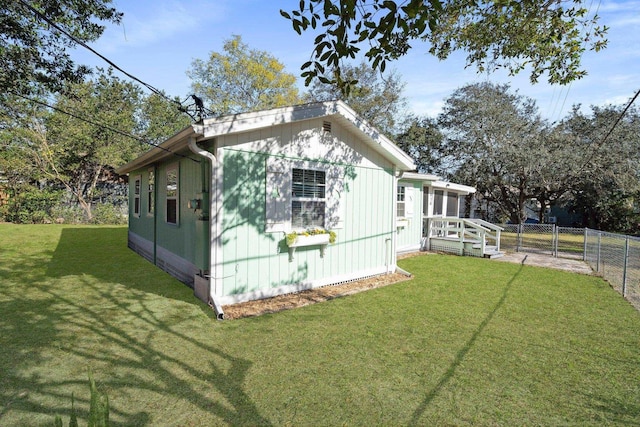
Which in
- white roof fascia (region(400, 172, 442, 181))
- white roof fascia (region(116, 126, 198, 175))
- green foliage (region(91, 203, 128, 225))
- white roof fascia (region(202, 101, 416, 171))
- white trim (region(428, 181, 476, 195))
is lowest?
green foliage (region(91, 203, 128, 225))

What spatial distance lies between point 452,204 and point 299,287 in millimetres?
10134

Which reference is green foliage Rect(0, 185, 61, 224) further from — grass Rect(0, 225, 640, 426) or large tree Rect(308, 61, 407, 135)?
large tree Rect(308, 61, 407, 135)

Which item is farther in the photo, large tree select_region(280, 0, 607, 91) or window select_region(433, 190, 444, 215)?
window select_region(433, 190, 444, 215)

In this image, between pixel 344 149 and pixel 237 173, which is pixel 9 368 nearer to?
pixel 237 173

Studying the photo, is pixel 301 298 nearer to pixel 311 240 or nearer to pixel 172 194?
pixel 311 240

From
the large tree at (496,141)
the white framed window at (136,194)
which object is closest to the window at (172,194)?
the white framed window at (136,194)

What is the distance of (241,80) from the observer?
24500 mm

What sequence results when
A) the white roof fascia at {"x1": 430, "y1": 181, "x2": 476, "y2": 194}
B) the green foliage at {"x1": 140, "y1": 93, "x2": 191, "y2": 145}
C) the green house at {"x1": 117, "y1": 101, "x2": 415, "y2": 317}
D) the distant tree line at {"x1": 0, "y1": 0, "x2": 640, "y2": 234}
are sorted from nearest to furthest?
the green house at {"x1": 117, "y1": 101, "x2": 415, "y2": 317} < the distant tree line at {"x1": 0, "y1": 0, "x2": 640, "y2": 234} < the white roof fascia at {"x1": 430, "y1": 181, "x2": 476, "y2": 194} < the green foliage at {"x1": 140, "y1": 93, "x2": 191, "y2": 145}

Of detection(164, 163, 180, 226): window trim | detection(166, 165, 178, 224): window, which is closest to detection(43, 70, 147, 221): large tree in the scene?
detection(164, 163, 180, 226): window trim

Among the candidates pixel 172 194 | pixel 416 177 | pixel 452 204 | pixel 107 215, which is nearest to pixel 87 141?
pixel 107 215

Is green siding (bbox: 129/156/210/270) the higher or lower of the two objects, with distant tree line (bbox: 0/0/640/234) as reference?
lower

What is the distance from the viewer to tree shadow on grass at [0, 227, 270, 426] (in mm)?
2592

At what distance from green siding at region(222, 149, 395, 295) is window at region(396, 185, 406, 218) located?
318cm

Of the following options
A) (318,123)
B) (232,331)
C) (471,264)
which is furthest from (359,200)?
(471,264)
